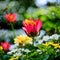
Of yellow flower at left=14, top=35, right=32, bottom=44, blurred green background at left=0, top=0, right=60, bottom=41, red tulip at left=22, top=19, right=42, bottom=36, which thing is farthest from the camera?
blurred green background at left=0, top=0, right=60, bottom=41

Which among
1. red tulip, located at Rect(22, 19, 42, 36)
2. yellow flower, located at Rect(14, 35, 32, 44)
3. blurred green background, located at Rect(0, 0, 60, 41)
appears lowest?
yellow flower, located at Rect(14, 35, 32, 44)

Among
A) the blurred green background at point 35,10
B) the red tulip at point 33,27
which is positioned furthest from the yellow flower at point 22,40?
the blurred green background at point 35,10

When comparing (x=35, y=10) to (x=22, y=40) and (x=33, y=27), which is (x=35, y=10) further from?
(x=33, y=27)

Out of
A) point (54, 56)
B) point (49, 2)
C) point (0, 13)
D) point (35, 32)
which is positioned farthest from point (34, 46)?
point (49, 2)

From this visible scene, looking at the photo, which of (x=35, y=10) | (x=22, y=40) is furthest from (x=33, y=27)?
(x=35, y=10)

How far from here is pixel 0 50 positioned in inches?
110

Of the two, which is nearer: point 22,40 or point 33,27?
point 33,27

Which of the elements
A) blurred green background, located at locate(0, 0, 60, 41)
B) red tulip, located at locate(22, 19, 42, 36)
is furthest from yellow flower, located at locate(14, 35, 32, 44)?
blurred green background, located at locate(0, 0, 60, 41)

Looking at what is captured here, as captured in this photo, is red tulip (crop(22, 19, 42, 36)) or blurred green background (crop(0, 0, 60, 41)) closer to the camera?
red tulip (crop(22, 19, 42, 36))

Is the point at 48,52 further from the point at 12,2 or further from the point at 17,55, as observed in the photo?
the point at 12,2

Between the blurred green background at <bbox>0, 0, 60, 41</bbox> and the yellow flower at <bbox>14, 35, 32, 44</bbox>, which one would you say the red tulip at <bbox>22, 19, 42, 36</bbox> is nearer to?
the yellow flower at <bbox>14, 35, 32, 44</bbox>

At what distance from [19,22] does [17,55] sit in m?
4.18

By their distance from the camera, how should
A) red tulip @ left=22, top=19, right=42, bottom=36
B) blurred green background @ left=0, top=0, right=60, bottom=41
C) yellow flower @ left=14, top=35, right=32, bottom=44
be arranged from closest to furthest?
red tulip @ left=22, top=19, right=42, bottom=36, yellow flower @ left=14, top=35, right=32, bottom=44, blurred green background @ left=0, top=0, right=60, bottom=41

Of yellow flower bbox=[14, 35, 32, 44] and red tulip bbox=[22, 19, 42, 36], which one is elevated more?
red tulip bbox=[22, 19, 42, 36]
